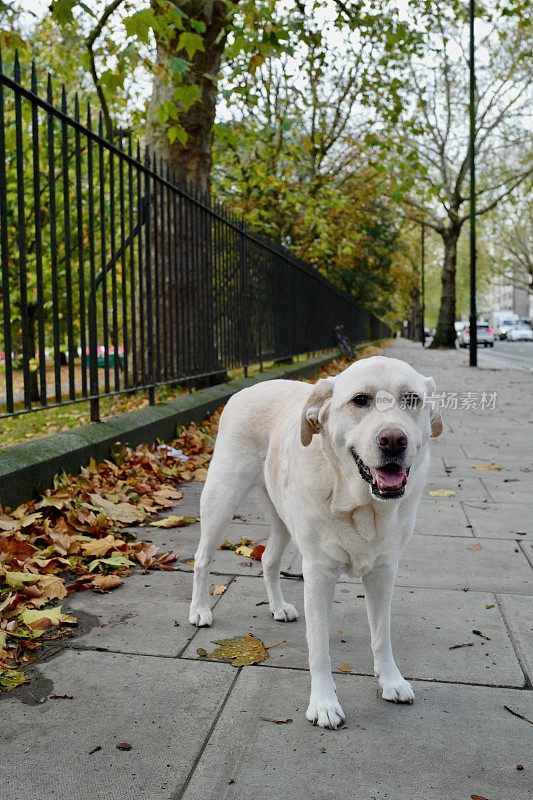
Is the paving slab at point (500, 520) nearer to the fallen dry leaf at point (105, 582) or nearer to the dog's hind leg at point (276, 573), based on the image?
the dog's hind leg at point (276, 573)

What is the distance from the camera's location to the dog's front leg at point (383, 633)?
2.51m

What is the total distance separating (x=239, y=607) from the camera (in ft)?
11.1

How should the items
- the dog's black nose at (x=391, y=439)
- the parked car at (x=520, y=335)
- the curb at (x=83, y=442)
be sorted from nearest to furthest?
the dog's black nose at (x=391, y=439) < the curb at (x=83, y=442) < the parked car at (x=520, y=335)

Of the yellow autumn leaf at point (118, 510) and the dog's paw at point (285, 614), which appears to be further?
the yellow autumn leaf at point (118, 510)

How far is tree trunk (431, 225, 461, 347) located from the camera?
119ft

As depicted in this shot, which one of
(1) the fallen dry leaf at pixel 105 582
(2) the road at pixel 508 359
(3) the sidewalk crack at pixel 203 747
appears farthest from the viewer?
(2) the road at pixel 508 359

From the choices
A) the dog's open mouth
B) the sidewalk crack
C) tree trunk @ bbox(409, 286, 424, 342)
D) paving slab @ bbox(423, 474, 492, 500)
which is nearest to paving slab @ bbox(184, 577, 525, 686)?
the sidewalk crack

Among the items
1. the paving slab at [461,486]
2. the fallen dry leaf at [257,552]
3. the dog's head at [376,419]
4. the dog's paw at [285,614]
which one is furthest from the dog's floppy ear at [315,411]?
the paving slab at [461,486]

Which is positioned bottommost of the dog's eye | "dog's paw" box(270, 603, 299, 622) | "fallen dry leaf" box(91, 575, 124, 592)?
"dog's paw" box(270, 603, 299, 622)

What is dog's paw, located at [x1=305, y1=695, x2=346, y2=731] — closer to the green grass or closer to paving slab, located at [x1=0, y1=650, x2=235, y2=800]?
paving slab, located at [x1=0, y1=650, x2=235, y2=800]

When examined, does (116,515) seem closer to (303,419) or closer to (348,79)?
(303,419)

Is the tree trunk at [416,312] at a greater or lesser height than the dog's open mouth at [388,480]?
greater

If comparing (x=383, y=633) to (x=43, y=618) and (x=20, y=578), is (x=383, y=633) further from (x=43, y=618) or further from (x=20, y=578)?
(x=20, y=578)

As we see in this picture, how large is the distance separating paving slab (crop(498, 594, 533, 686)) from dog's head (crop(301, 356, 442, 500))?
102 centimetres
